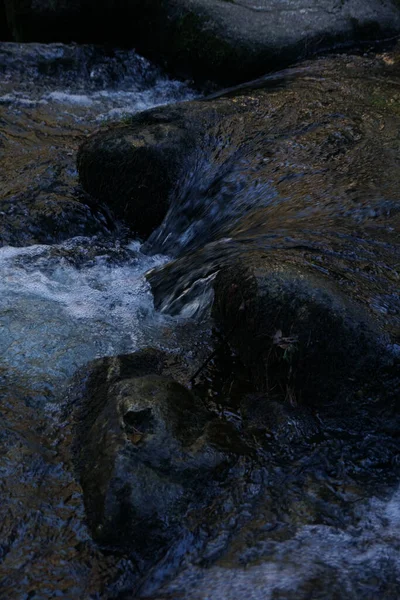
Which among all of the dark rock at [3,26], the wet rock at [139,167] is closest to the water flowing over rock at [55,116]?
the wet rock at [139,167]

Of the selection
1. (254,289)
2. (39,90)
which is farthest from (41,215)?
(39,90)

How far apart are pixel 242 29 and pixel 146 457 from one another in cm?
696

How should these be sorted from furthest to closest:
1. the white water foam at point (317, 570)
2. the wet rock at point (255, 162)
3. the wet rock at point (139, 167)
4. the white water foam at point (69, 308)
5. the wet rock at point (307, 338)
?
the wet rock at point (139, 167)
the wet rock at point (255, 162)
the white water foam at point (69, 308)
the wet rock at point (307, 338)
the white water foam at point (317, 570)

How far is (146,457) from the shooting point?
2.96 meters

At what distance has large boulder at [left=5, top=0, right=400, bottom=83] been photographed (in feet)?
27.8

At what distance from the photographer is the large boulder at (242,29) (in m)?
8.46

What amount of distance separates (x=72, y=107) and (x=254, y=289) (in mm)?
5364

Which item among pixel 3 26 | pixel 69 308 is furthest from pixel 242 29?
pixel 69 308

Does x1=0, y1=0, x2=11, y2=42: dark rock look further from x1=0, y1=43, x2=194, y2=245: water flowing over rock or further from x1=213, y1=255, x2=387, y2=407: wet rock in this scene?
x1=213, y1=255, x2=387, y2=407: wet rock

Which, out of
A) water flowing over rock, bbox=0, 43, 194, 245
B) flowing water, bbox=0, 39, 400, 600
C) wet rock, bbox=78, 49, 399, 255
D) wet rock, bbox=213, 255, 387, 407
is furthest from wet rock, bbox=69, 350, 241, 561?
water flowing over rock, bbox=0, 43, 194, 245

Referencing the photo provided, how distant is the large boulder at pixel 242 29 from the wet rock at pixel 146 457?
6067 millimetres

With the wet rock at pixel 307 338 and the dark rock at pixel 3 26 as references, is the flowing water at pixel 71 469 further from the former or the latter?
the dark rock at pixel 3 26

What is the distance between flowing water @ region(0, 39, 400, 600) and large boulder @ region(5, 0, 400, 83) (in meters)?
2.83

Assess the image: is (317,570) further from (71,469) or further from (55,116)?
(55,116)
